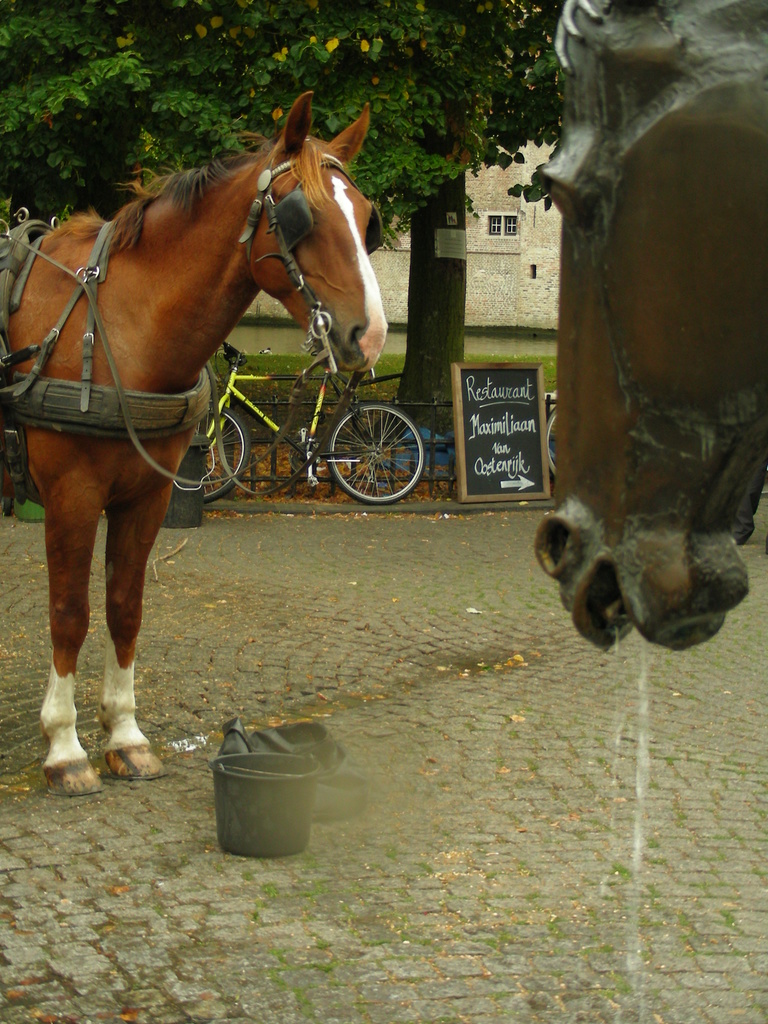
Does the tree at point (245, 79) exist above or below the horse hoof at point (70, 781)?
above

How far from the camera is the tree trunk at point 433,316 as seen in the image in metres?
13.1

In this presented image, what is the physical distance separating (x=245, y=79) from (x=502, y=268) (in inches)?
1588

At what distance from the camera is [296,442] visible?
36.7ft

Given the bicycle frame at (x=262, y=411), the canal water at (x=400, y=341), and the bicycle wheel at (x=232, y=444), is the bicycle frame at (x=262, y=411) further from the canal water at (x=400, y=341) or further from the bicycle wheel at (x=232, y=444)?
the canal water at (x=400, y=341)

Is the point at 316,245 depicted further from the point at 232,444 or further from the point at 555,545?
the point at 232,444

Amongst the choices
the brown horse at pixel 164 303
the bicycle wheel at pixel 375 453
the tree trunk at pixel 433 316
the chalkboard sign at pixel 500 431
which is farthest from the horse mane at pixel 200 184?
the tree trunk at pixel 433 316

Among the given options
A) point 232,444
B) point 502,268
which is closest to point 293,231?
point 232,444

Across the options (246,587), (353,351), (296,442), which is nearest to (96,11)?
(296,442)

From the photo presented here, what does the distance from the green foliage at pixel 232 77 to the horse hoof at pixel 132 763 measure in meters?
5.82

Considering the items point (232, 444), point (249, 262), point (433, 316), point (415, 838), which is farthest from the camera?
point (433, 316)

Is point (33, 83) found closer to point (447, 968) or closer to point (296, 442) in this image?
point (296, 442)

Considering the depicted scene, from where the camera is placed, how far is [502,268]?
49.1m

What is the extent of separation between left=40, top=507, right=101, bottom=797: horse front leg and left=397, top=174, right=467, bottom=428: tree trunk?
8.73 metres

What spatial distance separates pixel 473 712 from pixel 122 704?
1.76 m
